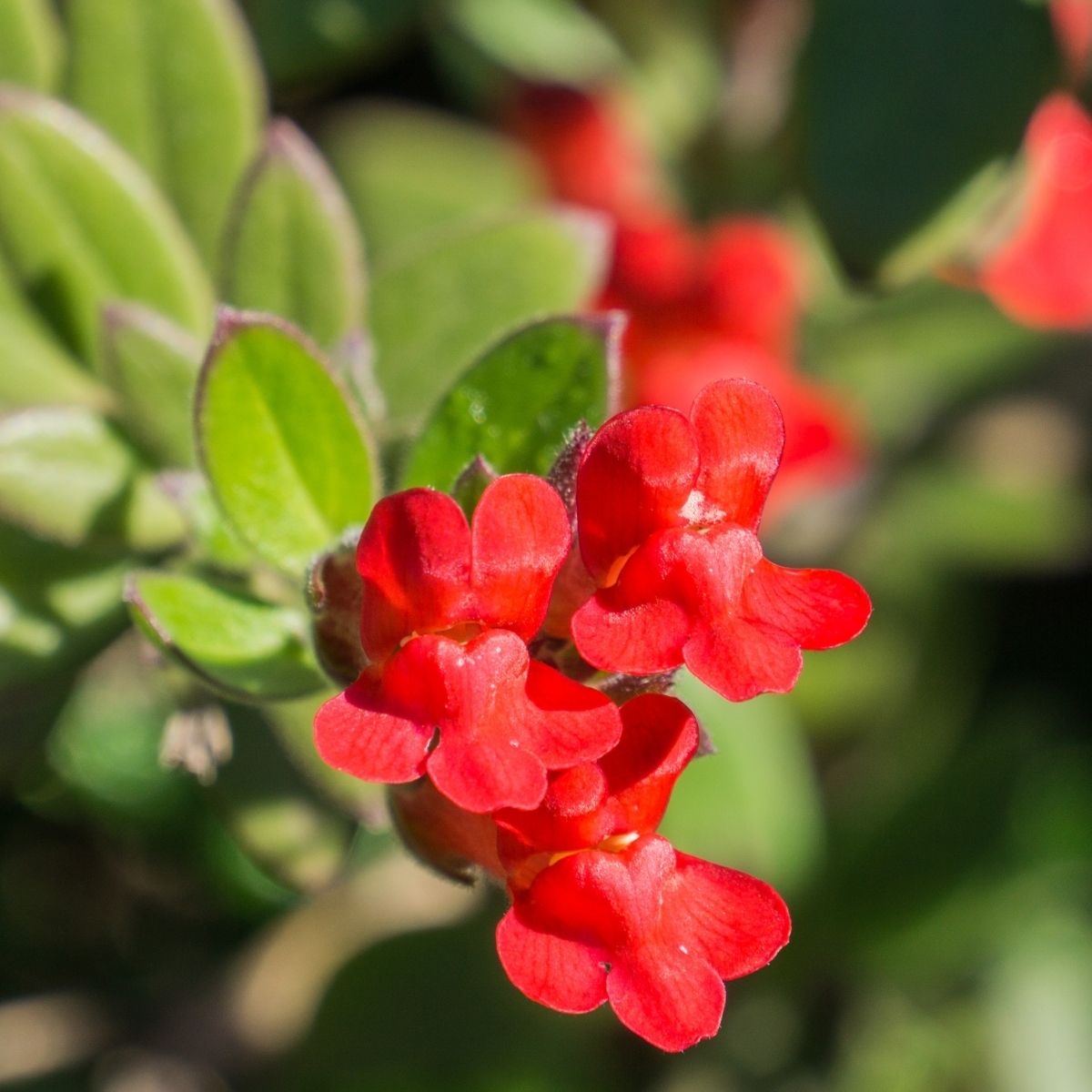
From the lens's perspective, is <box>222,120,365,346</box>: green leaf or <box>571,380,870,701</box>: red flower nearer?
<box>571,380,870,701</box>: red flower

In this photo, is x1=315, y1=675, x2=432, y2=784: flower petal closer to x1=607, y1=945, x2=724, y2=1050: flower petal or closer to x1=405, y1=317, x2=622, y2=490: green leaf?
x1=607, y1=945, x2=724, y2=1050: flower petal

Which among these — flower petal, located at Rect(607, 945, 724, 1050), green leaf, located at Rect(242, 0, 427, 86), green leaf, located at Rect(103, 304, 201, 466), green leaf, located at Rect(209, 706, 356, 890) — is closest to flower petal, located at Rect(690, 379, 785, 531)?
flower petal, located at Rect(607, 945, 724, 1050)

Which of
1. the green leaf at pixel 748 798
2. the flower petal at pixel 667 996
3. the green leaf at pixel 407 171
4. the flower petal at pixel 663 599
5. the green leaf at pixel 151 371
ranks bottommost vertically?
the green leaf at pixel 748 798

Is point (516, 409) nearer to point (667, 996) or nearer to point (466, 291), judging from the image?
point (466, 291)

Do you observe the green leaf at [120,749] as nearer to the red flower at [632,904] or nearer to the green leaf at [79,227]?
the green leaf at [79,227]

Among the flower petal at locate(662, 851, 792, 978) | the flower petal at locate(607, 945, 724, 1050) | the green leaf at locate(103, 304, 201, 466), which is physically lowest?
the flower petal at locate(607, 945, 724, 1050)

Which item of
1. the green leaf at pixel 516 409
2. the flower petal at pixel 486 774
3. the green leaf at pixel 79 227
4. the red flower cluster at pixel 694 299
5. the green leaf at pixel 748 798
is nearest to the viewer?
the flower petal at pixel 486 774

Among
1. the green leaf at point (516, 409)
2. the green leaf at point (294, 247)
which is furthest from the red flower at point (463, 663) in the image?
the green leaf at point (294, 247)

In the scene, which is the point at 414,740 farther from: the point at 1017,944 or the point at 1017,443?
the point at 1017,443
